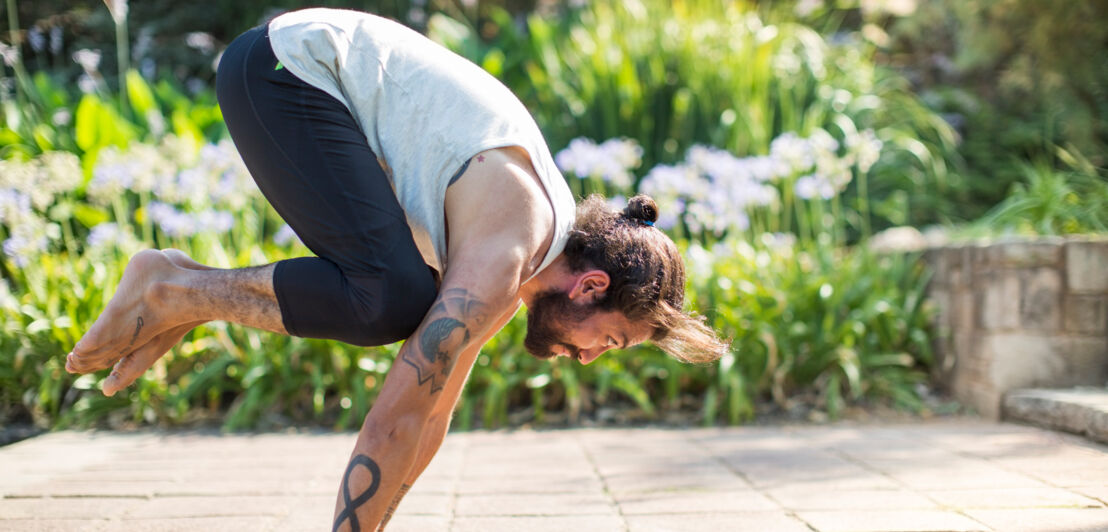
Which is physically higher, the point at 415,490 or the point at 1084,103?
the point at 1084,103

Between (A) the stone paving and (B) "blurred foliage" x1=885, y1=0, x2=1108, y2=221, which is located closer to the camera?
(A) the stone paving

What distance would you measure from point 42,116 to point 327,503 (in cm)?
425

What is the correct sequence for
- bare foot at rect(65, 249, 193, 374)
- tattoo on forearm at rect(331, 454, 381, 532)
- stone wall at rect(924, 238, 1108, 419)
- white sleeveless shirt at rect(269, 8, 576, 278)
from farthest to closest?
stone wall at rect(924, 238, 1108, 419), bare foot at rect(65, 249, 193, 374), white sleeveless shirt at rect(269, 8, 576, 278), tattoo on forearm at rect(331, 454, 381, 532)

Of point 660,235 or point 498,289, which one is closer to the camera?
point 498,289

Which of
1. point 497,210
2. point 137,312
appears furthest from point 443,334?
point 137,312

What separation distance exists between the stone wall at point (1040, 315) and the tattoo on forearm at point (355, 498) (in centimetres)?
291

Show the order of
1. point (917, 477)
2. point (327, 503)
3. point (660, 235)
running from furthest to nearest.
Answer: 1. point (917, 477)
2. point (327, 503)
3. point (660, 235)

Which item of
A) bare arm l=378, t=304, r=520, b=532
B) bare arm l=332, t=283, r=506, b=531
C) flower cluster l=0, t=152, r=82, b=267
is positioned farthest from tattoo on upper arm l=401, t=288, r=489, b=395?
flower cluster l=0, t=152, r=82, b=267

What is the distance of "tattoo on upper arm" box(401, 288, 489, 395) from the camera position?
1467 millimetres

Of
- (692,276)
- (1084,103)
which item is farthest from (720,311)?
(1084,103)

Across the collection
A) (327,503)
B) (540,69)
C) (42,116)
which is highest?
(540,69)

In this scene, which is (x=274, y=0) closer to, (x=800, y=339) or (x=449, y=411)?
(x=800, y=339)

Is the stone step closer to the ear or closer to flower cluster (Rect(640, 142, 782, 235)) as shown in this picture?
flower cluster (Rect(640, 142, 782, 235))

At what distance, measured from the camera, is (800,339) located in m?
3.73
